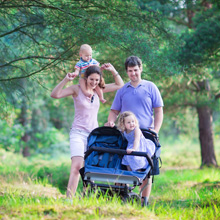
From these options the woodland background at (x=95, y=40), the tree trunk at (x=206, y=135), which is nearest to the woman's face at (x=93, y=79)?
the woodland background at (x=95, y=40)

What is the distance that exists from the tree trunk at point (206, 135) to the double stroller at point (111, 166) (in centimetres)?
778

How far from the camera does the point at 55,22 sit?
5949mm

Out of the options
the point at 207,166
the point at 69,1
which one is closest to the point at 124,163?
the point at 69,1

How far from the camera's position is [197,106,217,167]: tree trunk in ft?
38.4

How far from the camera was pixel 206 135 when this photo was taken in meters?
11.7

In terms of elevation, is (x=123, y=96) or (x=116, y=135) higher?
(x=123, y=96)

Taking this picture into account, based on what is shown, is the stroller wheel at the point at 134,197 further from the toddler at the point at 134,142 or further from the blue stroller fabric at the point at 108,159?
the toddler at the point at 134,142

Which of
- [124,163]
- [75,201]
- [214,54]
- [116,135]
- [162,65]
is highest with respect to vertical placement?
[214,54]

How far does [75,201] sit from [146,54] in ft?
10.6

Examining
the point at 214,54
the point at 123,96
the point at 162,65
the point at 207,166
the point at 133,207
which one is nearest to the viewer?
the point at 133,207

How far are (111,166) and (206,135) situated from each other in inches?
320

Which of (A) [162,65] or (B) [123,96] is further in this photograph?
(A) [162,65]

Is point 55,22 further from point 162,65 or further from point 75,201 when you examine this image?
point 75,201

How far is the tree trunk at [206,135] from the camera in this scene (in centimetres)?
1170
